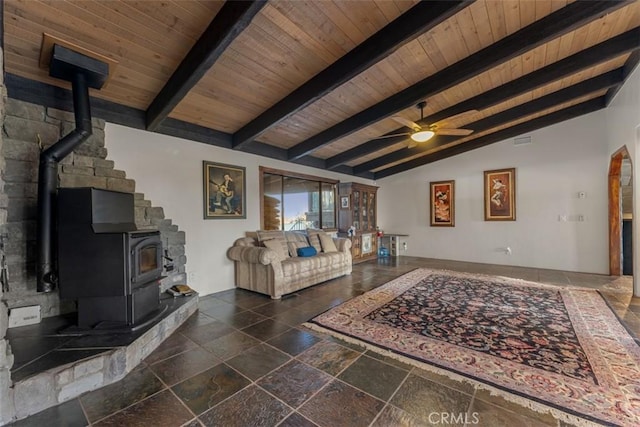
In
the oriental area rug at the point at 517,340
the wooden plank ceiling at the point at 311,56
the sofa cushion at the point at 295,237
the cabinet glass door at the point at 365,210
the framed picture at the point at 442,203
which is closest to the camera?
the oriental area rug at the point at 517,340

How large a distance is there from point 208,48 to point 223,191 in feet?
7.98

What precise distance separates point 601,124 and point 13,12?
332 inches

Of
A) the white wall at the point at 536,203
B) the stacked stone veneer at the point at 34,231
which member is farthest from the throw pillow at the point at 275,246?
the white wall at the point at 536,203

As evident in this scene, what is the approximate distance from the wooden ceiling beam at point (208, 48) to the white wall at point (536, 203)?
6.41 meters

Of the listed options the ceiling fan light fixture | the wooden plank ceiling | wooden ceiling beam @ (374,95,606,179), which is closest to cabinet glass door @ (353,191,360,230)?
wooden ceiling beam @ (374,95,606,179)

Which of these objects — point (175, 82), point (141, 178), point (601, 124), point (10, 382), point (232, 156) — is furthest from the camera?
point (601, 124)

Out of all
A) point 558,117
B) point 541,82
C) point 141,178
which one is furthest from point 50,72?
point 558,117

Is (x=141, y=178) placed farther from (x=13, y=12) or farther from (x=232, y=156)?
(x=13, y=12)

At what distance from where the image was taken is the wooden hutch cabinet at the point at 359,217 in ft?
22.2

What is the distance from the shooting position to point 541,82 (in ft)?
11.7

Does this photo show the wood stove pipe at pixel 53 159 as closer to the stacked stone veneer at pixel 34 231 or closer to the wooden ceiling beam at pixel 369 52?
the stacked stone veneer at pixel 34 231

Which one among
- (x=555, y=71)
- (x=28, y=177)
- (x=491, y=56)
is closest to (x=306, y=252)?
(x=28, y=177)

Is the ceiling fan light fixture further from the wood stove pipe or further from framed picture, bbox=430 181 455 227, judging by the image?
the wood stove pipe

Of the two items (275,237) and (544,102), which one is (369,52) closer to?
(275,237)
